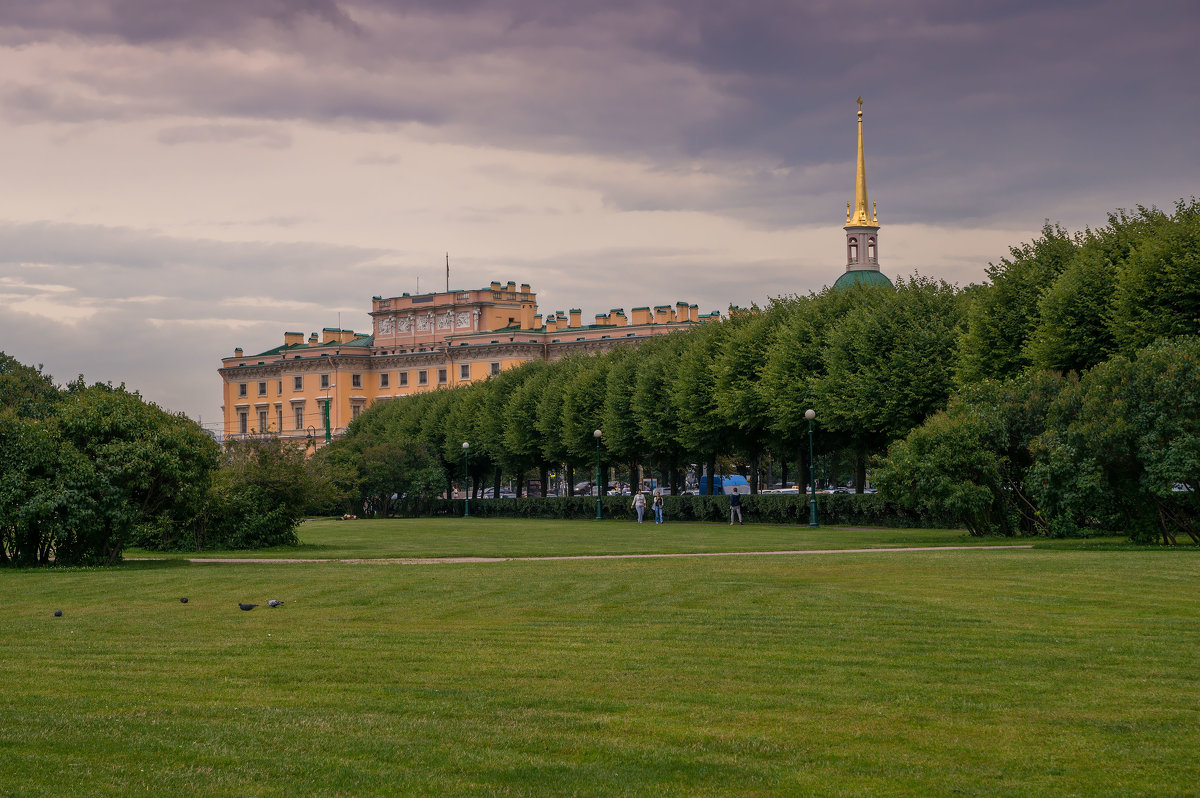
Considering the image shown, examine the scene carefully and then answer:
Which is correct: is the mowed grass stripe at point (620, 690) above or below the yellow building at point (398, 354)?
below

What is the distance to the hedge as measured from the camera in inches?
1805

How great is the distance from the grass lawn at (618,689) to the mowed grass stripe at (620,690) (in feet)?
0.12

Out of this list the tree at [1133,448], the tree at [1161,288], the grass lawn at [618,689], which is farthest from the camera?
the tree at [1161,288]

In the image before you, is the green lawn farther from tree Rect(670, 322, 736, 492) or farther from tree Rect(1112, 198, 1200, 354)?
tree Rect(670, 322, 736, 492)

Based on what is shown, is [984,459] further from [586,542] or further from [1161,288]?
[586,542]

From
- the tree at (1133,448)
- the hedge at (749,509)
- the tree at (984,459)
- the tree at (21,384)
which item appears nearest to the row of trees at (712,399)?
the hedge at (749,509)

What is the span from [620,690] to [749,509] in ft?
145

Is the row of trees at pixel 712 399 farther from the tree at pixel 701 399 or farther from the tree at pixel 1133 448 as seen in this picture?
the tree at pixel 1133 448

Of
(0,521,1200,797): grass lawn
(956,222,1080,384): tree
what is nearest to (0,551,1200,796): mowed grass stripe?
(0,521,1200,797): grass lawn

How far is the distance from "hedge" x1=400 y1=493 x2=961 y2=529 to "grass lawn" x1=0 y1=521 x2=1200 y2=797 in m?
25.5

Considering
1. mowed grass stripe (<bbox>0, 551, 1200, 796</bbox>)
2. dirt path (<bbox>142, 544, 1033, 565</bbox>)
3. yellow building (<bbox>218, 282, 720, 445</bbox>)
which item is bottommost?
mowed grass stripe (<bbox>0, 551, 1200, 796</bbox>)

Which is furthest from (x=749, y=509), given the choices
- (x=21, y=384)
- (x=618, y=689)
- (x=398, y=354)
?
(x=398, y=354)

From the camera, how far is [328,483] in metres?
39.1

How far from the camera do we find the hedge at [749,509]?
45844 millimetres
